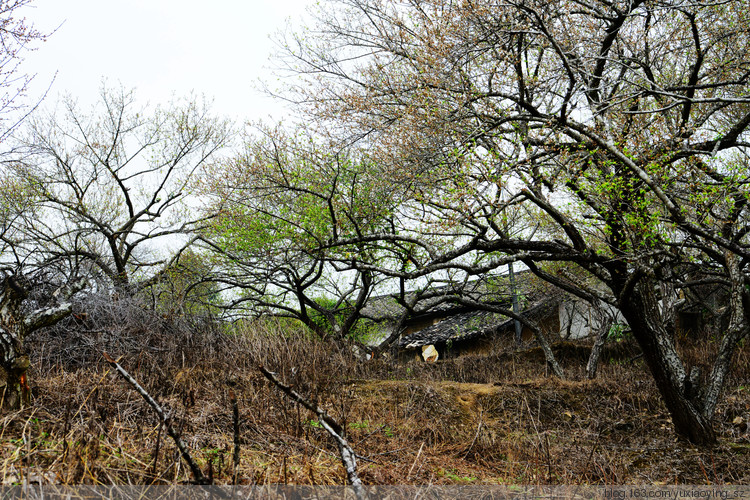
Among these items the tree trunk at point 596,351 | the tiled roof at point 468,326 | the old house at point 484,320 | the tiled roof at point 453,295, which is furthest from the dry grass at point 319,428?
the tiled roof at point 468,326

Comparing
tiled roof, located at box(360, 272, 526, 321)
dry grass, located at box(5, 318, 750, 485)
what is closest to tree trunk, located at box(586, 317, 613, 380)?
dry grass, located at box(5, 318, 750, 485)

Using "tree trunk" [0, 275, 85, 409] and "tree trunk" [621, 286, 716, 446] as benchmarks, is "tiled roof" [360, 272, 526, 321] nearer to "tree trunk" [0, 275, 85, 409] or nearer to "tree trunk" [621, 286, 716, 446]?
"tree trunk" [621, 286, 716, 446]

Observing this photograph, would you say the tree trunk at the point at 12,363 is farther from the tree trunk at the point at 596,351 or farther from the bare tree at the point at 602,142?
the tree trunk at the point at 596,351

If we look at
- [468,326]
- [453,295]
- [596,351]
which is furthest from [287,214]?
[468,326]

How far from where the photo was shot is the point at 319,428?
505 centimetres

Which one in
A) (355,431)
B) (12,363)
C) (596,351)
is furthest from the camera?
(596,351)

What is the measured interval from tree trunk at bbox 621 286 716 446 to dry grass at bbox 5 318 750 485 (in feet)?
1.00

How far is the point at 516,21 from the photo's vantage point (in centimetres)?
698

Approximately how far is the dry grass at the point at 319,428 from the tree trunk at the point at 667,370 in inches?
12.0

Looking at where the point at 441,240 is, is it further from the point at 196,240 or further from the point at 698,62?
the point at 196,240

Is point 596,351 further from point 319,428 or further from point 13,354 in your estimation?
point 13,354

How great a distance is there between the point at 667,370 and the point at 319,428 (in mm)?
4946

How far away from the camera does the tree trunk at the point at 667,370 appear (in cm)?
667

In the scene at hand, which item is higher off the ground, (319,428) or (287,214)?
(287,214)
